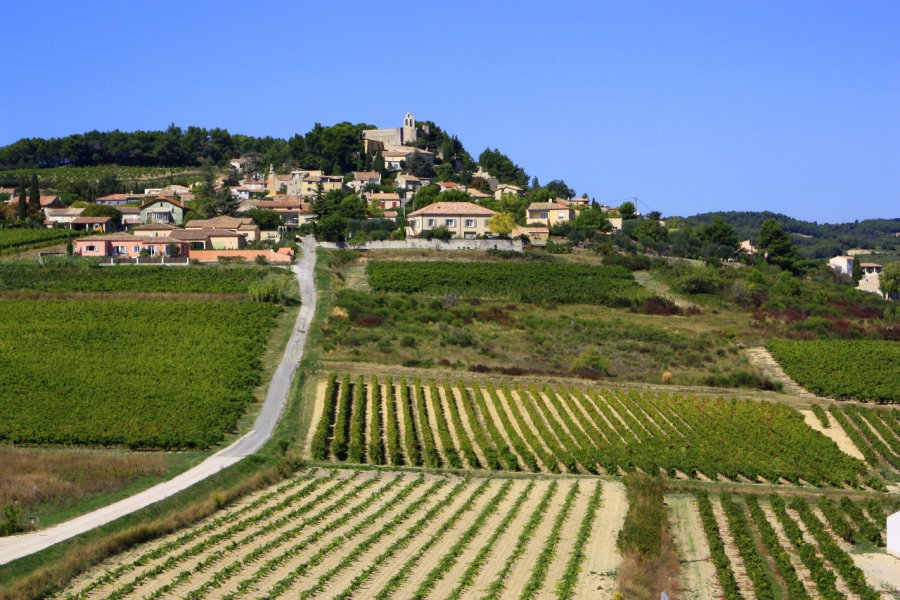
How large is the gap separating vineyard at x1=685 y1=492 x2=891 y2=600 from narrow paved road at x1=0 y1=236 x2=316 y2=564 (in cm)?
1562

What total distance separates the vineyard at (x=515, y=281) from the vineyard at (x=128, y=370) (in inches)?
548

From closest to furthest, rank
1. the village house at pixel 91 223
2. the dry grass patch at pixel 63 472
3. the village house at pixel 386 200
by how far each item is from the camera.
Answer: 1. the dry grass patch at pixel 63 472
2. the village house at pixel 91 223
3. the village house at pixel 386 200

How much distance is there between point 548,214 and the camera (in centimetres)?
10944

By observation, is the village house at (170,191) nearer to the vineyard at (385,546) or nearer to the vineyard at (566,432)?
the vineyard at (566,432)

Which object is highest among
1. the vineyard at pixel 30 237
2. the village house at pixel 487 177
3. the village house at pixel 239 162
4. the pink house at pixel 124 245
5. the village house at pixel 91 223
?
the village house at pixel 239 162

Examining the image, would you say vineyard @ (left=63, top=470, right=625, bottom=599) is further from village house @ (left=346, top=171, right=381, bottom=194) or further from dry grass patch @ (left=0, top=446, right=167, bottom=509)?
village house @ (left=346, top=171, right=381, bottom=194)

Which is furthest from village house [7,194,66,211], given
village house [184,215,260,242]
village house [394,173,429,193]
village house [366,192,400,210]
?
village house [394,173,429,193]

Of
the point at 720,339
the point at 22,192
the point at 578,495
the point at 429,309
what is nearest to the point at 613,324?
the point at 720,339

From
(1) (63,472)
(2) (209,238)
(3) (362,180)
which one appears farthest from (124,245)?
(1) (63,472)

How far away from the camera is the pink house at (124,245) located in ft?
282

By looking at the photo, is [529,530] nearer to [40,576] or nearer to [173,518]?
[173,518]

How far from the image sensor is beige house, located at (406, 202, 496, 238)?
9531 cm

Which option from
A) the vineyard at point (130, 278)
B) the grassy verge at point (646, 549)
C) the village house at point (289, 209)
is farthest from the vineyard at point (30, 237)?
the grassy verge at point (646, 549)

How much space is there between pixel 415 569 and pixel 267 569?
11.8 ft
